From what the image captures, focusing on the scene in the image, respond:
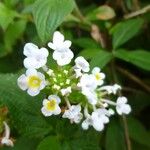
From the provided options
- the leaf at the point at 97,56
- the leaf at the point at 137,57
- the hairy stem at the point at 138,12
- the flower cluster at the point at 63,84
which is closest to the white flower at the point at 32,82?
the flower cluster at the point at 63,84

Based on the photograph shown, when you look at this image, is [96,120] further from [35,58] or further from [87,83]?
[35,58]

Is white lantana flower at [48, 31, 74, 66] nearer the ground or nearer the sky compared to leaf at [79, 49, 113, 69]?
nearer the sky

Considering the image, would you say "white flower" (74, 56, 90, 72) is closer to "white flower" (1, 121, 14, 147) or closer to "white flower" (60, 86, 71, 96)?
"white flower" (60, 86, 71, 96)

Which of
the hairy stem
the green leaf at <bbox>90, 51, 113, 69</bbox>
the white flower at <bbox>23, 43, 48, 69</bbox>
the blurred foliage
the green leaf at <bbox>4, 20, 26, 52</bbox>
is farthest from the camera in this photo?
the hairy stem

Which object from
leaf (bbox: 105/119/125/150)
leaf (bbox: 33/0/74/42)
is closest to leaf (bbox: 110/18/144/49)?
leaf (bbox: 105/119/125/150)

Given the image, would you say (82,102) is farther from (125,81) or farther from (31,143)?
(125,81)

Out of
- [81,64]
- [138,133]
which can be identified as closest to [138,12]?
[138,133]
